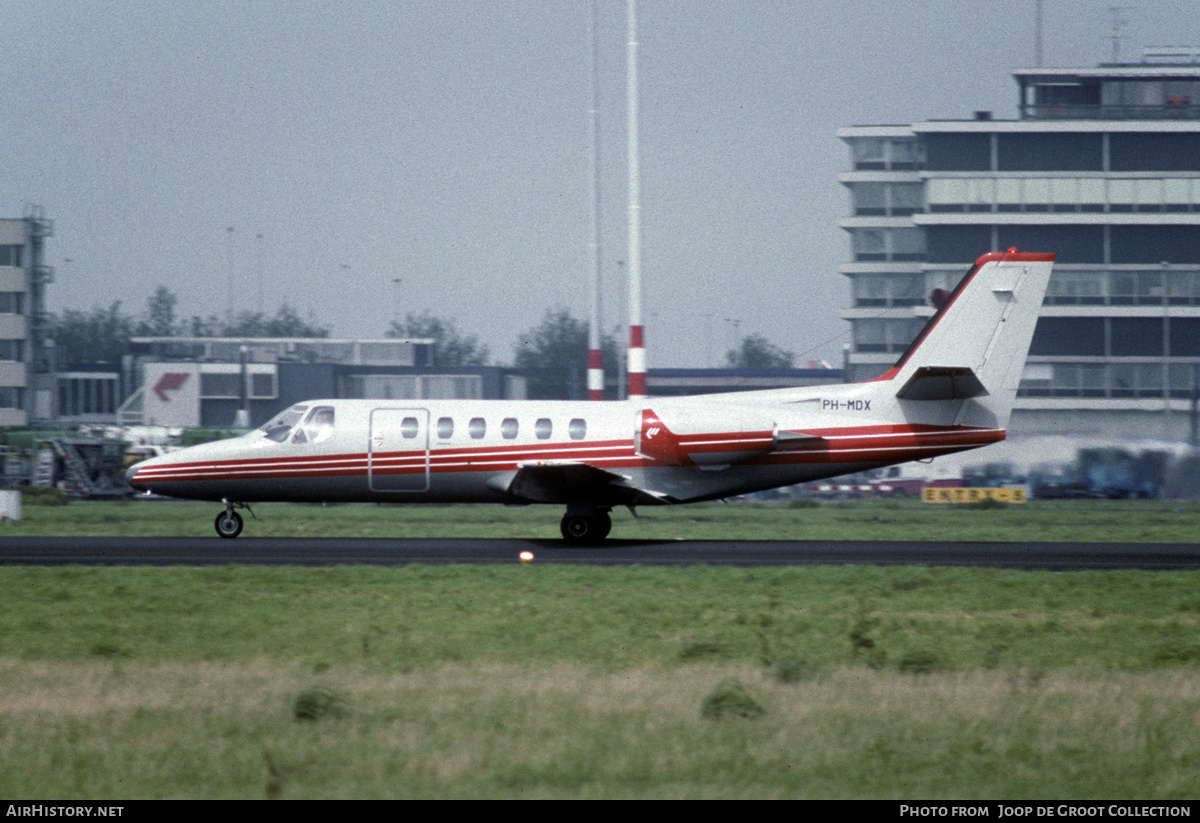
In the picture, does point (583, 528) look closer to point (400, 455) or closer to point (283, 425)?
point (400, 455)

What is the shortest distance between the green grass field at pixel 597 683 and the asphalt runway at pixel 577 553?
5.76 feet

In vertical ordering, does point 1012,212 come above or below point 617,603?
above

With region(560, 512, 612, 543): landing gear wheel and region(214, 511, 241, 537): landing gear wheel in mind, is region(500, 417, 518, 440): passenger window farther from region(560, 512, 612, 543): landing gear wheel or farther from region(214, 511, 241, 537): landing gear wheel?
region(214, 511, 241, 537): landing gear wheel

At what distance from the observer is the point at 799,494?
77.3 metres

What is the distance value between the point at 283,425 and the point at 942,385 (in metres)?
13.4

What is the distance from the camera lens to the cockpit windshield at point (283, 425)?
28312 millimetres

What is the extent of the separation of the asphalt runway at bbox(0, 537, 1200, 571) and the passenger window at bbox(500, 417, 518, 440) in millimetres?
2164

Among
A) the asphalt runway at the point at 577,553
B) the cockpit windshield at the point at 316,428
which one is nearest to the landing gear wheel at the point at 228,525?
the asphalt runway at the point at 577,553

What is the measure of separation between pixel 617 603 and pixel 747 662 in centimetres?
416

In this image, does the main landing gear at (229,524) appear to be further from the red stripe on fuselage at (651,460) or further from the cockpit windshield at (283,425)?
the red stripe on fuselage at (651,460)

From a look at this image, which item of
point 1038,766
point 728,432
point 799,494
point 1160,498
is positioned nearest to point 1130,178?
point 799,494

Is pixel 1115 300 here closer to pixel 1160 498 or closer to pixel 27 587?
pixel 1160 498

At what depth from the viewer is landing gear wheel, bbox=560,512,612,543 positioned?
28.2 m

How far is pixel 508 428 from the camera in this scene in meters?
27.8
